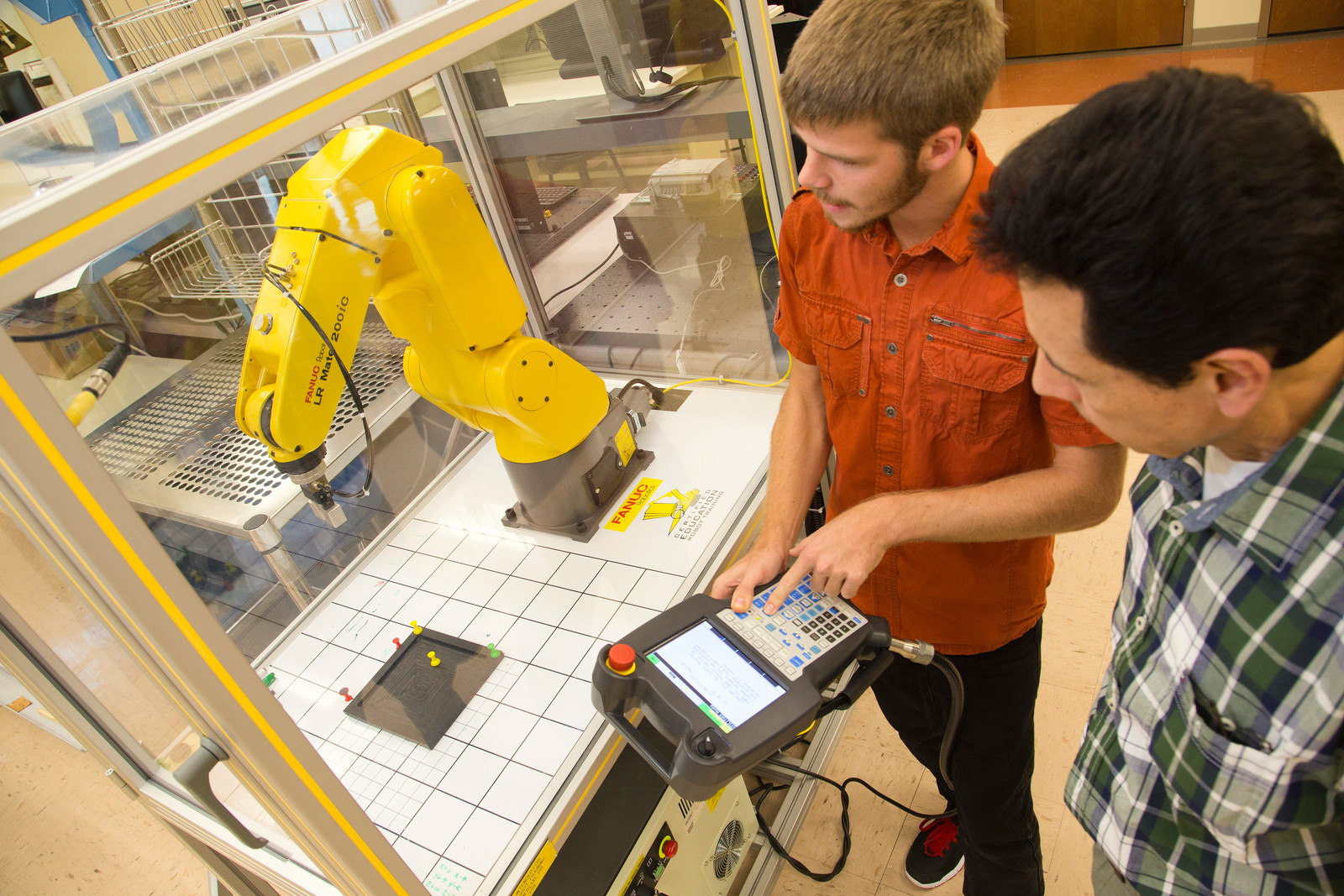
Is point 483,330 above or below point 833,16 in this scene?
below

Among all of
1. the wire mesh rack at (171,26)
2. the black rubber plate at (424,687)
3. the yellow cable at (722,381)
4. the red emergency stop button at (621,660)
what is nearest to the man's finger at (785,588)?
the red emergency stop button at (621,660)

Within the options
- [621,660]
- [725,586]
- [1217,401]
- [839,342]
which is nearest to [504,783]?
[621,660]

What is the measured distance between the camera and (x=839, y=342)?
1.28 meters

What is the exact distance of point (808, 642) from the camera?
113 centimetres

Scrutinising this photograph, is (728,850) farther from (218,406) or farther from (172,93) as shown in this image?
(172,93)

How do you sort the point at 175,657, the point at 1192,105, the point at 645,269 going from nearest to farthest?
Result: the point at 1192,105 → the point at 175,657 → the point at 645,269

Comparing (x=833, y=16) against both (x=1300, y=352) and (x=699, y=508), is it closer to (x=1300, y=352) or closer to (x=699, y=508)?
(x=1300, y=352)

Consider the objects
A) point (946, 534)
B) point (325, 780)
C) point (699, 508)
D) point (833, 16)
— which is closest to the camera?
point (325, 780)

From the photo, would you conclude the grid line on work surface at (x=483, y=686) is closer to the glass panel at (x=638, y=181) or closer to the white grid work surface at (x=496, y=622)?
the white grid work surface at (x=496, y=622)

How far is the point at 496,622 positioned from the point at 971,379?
988mm

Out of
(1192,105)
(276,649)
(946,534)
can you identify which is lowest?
(276,649)

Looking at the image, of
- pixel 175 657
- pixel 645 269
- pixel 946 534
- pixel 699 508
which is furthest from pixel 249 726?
pixel 645 269

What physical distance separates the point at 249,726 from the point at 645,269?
5.32ft

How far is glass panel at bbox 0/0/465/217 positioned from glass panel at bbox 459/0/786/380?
0.44 metres
